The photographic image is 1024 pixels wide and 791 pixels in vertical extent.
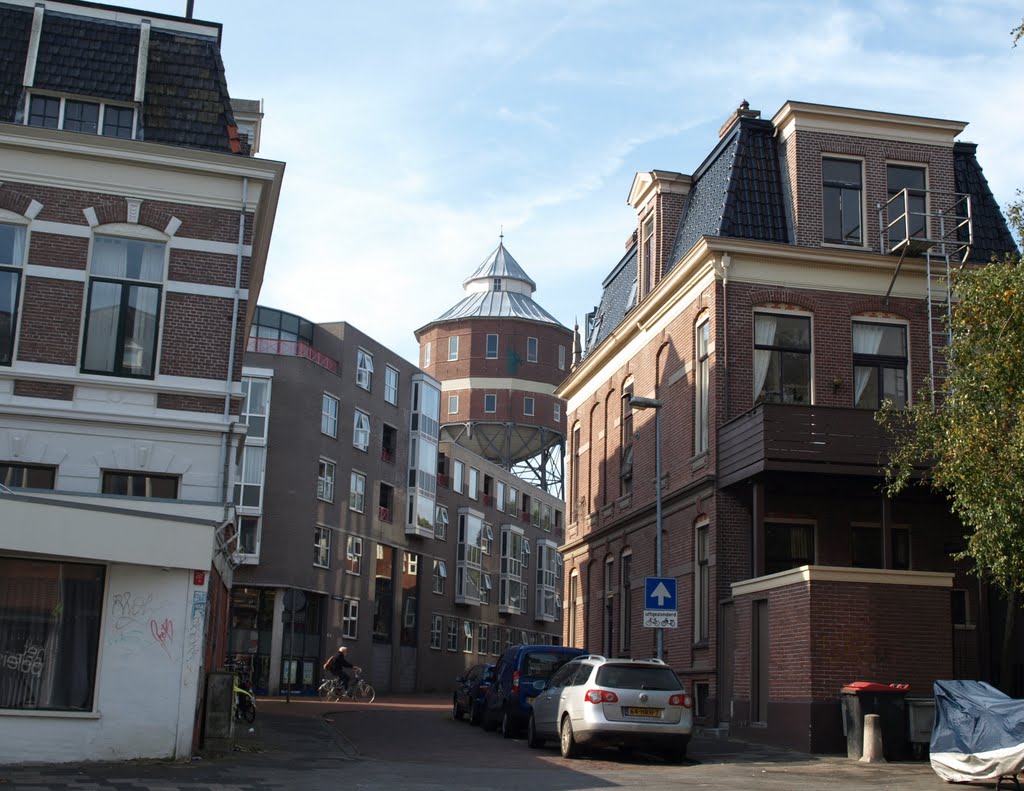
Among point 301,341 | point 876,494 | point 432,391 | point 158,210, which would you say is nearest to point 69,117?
point 158,210

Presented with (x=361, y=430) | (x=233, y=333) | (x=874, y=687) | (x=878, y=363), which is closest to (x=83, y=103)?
(x=233, y=333)

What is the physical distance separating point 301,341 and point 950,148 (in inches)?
1184

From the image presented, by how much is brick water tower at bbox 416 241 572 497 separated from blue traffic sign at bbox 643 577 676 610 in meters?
46.4

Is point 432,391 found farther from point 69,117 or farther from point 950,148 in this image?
point 69,117

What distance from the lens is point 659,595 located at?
22.3 m

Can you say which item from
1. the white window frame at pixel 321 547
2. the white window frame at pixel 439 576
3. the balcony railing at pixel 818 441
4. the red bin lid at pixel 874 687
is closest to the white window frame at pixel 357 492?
the white window frame at pixel 321 547

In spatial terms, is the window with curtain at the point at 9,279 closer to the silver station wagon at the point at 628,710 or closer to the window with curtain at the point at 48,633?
Answer: the window with curtain at the point at 48,633

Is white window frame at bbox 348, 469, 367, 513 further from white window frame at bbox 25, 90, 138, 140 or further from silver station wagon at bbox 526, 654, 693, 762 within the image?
silver station wagon at bbox 526, 654, 693, 762

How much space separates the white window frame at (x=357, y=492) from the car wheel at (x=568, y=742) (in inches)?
1355

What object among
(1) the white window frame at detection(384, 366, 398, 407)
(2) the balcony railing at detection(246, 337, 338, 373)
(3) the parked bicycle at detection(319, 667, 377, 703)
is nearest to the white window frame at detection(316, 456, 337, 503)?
(2) the balcony railing at detection(246, 337, 338, 373)

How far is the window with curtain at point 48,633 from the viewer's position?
15625mm

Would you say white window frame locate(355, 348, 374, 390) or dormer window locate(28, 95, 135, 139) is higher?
white window frame locate(355, 348, 374, 390)

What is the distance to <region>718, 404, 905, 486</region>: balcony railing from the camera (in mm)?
23281

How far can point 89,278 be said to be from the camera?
2038cm
